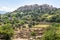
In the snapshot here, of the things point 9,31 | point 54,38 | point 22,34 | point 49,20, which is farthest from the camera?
point 49,20

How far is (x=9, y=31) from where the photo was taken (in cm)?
5500

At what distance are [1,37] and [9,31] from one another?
3.32m

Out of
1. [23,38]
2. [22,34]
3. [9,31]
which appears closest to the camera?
[9,31]

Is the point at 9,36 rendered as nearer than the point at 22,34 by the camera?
Yes

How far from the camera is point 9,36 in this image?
55.3m

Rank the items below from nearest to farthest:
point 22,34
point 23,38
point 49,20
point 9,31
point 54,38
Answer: point 54,38
point 9,31
point 23,38
point 22,34
point 49,20

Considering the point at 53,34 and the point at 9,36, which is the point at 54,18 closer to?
the point at 9,36

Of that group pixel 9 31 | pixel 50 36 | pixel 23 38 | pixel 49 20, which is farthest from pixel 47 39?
pixel 49 20

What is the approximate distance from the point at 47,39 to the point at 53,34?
130 cm

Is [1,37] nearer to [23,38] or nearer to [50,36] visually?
[23,38]

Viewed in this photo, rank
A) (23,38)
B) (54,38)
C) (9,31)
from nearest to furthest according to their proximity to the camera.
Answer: (54,38)
(9,31)
(23,38)

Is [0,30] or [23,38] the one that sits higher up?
[0,30]

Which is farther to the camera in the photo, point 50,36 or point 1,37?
point 1,37

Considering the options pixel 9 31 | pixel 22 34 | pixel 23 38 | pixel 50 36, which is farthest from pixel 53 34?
pixel 22 34
